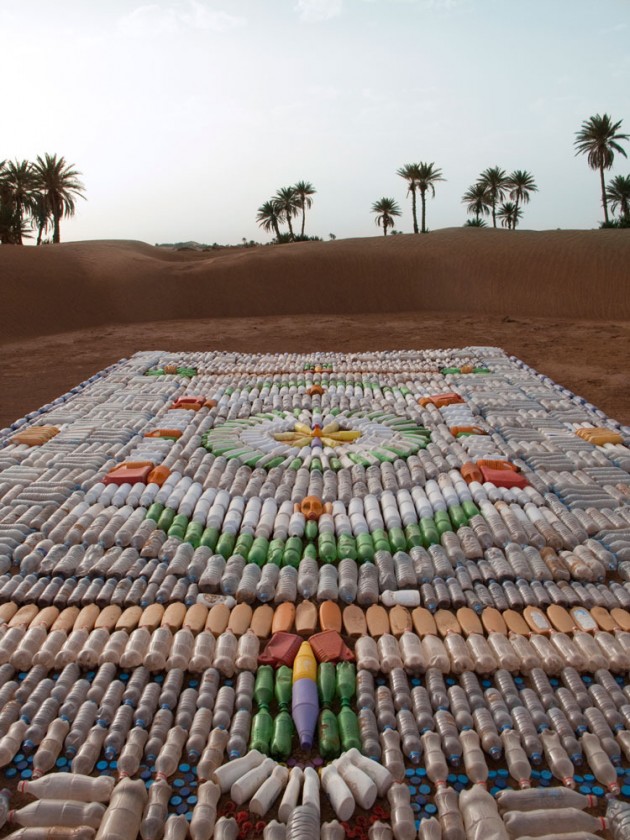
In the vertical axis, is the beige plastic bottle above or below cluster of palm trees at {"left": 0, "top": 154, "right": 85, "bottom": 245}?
below

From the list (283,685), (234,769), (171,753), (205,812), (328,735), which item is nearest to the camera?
(205,812)

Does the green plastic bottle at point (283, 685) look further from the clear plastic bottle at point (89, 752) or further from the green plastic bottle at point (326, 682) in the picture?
the clear plastic bottle at point (89, 752)

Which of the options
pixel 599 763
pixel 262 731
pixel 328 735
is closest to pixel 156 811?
pixel 262 731

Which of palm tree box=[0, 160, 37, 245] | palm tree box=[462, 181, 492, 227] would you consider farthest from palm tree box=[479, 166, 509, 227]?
palm tree box=[0, 160, 37, 245]

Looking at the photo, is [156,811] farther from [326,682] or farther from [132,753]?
[326,682]

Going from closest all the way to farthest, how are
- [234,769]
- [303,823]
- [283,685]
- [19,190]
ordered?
[303,823] < [234,769] < [283,685] < [19,190]

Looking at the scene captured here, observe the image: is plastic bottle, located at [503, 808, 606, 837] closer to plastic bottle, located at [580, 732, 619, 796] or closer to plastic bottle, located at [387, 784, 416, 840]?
plastic bottle, located at [580, 732, 619, 796]

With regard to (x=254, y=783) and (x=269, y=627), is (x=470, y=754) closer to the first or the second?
(x=254, y=783)
